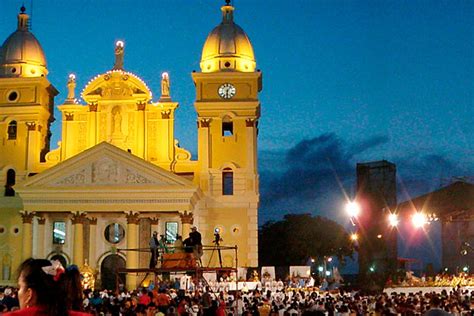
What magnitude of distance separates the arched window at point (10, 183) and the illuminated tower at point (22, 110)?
0.15 metres

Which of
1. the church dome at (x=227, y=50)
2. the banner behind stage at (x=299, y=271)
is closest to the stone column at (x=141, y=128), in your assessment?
the church dome at (x=227, y=50)

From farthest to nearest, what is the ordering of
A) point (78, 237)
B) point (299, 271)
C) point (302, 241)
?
point (302, 241) → point (78, 237) → point (299, 271)

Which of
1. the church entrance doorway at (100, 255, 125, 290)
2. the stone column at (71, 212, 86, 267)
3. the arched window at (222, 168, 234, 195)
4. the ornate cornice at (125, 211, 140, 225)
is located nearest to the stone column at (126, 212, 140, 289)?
the ornate cornice at (125, 211, 140, 225)


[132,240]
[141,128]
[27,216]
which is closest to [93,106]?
[141,128]

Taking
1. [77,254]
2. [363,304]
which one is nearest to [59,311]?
[363,304]

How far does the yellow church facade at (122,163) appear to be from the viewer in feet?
156

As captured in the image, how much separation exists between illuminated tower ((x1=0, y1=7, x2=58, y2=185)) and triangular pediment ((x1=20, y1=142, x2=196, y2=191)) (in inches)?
193

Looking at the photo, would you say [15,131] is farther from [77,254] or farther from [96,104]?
[77,254]

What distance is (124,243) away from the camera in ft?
162

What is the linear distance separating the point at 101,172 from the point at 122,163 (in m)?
1.31

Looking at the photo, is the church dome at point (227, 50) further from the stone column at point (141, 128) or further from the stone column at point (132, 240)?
the stone column at point (132, 240)

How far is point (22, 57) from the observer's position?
54.2 m

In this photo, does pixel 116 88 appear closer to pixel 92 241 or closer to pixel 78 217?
pixel 78 217

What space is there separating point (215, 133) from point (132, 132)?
516cm
